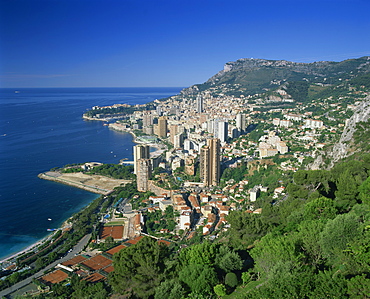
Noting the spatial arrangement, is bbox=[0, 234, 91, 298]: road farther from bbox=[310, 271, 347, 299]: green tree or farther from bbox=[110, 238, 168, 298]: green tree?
bbox=[310, 271, 347, 299]: green tree

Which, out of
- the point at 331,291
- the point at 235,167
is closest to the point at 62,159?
the point at 235,167

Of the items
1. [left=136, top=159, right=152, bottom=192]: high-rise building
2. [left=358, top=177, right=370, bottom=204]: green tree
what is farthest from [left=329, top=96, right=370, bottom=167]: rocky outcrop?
Answer: [left=136, top=159, right=152, bottom=192]: high-rise building

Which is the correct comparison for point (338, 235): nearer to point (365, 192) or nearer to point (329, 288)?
point (329, 288)

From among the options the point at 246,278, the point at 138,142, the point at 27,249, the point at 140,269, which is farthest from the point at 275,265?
the point at 138,142

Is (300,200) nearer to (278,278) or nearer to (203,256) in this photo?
(203,256)

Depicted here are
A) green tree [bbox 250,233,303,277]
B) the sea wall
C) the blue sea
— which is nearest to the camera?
green tree [bbox 250,233,303,277]
